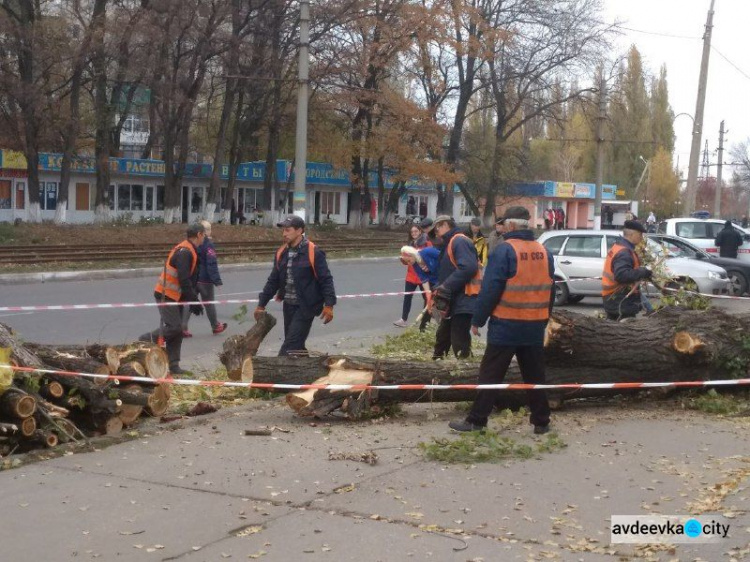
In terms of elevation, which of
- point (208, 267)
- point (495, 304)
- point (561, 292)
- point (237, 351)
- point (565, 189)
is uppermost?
point (565, 189)

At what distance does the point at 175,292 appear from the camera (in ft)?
34.8

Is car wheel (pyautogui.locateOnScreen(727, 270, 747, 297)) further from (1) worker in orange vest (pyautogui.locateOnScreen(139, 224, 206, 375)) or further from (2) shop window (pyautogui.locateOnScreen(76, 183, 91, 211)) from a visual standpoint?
(2) shop window (pyautogui.locateOnScreen(76, 183, 91, 211))

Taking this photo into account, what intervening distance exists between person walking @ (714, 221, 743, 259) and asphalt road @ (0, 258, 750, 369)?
5420 millimetres

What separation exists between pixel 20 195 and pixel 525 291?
45.2 metres

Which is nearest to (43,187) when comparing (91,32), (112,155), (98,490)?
(112,155)

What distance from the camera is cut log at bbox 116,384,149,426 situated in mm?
7367

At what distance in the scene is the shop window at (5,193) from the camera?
47312mm

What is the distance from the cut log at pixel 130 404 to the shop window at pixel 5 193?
141 feet

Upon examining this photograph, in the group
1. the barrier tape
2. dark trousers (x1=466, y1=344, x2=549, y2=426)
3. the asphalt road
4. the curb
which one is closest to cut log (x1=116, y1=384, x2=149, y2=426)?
the barrier tape

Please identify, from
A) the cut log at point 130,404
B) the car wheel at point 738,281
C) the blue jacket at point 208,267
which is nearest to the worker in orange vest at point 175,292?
the blue jacket at point 208,267

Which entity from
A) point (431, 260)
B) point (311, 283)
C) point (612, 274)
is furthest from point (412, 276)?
point (311, 283)

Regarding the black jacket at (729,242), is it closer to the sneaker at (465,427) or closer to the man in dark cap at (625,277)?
the man in dark cap at (625,277)

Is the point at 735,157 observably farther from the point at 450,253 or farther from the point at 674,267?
the point at 450,253

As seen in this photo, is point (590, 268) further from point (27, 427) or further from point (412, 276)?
point (27, 427)
